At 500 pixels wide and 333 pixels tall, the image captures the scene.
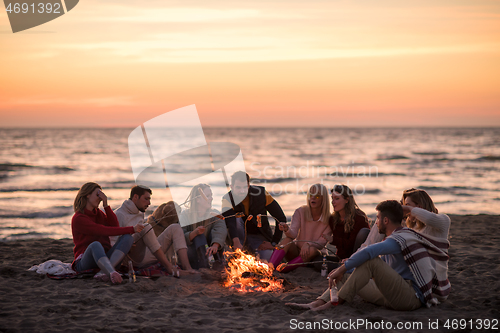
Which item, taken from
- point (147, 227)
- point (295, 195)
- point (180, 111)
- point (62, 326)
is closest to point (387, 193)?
point (295, 195)

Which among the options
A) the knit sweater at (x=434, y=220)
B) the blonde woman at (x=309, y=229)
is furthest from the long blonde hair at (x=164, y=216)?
the knit sweater at (x=434, y=220)

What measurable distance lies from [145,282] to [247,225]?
75.7 inches

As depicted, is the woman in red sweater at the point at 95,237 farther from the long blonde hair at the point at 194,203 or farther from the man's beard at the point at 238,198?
the man's beard at the point at 238,198

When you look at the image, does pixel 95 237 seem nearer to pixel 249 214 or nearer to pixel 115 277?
pixel 115 277

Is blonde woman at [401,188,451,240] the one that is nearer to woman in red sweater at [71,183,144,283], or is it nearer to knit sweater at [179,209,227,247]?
knit sweater at [179,209,227,247]

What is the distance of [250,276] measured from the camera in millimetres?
5562

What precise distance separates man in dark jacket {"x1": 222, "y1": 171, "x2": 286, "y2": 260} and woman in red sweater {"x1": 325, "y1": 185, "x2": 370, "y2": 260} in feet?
3.50

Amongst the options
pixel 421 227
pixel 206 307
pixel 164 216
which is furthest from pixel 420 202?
pixel 164 216

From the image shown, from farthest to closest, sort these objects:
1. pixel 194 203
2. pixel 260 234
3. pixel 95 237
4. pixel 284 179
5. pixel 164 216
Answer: pixel 284 179
pixel 260 234
pixel 194 203
pixel 164 216
pixel 95 237

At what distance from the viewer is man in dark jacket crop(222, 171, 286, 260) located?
644 centimetres

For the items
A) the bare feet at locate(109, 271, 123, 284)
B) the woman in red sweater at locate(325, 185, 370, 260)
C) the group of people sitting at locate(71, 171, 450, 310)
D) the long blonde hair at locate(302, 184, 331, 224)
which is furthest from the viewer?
the long blonde hair at locate(302, 184, 331, 224)

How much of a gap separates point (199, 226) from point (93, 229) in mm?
1432

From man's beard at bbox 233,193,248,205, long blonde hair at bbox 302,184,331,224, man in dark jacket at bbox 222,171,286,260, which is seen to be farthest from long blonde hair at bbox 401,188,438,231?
man's beard at bbox 233,193,248,205

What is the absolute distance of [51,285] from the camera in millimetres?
5402
